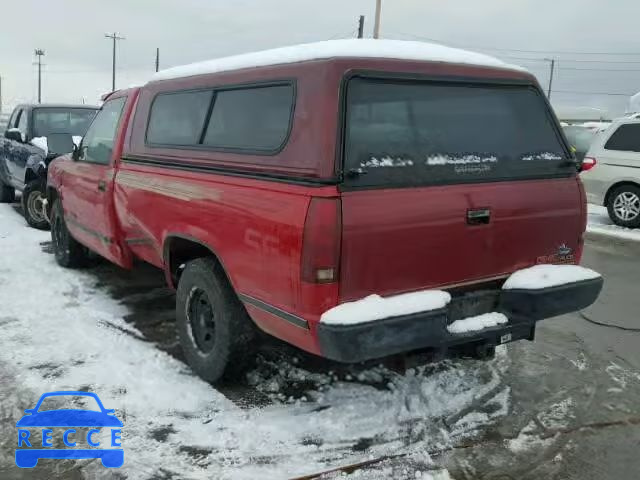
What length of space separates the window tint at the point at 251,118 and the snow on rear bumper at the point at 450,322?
3.56ft

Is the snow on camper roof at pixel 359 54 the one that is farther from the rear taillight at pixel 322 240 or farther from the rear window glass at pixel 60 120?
the rear window glass at pixel 60 120

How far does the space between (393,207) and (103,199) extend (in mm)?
3072

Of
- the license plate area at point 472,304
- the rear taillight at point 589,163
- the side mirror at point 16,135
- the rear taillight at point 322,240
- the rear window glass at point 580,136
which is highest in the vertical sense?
the rear window glass at point 580,136

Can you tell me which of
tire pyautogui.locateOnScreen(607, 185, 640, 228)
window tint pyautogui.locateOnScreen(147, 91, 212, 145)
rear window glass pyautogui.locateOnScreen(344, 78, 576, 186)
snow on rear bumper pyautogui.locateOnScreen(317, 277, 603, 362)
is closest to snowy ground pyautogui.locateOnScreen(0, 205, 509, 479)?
snow on rear bumper pyautogui.locateOnScreen(317, 277, 603, 362)

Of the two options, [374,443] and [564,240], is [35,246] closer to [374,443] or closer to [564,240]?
[374,443]

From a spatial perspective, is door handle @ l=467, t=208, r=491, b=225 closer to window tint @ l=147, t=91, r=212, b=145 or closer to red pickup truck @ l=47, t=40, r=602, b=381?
red pickup truck @ l=47, t=40, r=602, b=381

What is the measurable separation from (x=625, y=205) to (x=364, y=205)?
29.2 ft

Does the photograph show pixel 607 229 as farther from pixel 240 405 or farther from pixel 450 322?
pixel 240 405

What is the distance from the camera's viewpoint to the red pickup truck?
2832 millimetres

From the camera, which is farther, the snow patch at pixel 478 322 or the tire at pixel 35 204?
the tire at pixel 35 204

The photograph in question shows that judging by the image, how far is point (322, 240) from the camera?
2.70 metres

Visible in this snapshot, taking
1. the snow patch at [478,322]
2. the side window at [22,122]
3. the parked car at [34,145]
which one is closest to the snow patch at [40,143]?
the parked car at [34,145]

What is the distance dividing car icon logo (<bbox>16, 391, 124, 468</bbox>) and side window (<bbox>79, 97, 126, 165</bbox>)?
228 centimetres

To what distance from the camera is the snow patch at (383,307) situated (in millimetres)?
2771
